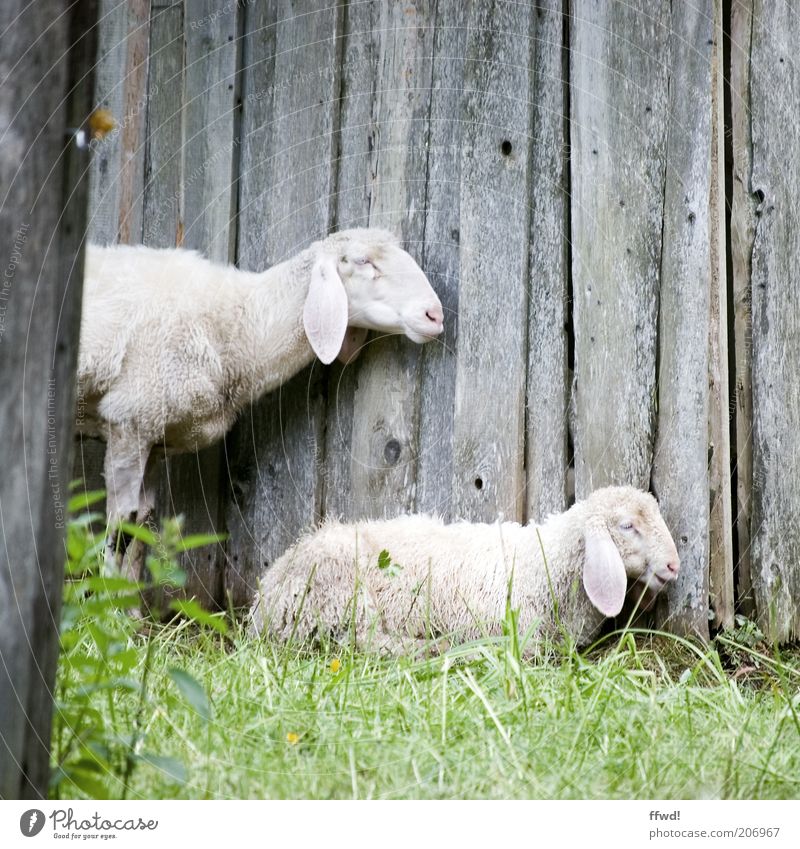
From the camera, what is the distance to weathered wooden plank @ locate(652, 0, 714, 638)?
7.54 ft

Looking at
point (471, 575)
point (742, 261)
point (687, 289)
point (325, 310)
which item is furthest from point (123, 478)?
point (742, 261)

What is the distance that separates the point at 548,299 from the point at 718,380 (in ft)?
1.48

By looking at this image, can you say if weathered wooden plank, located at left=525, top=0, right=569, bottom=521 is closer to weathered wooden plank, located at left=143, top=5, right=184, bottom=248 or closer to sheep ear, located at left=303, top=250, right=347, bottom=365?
sheep ear, located at left=303, top=250, right=347, bottom=365

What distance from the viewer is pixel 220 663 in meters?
1.89

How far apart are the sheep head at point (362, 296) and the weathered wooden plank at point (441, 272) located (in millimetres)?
51

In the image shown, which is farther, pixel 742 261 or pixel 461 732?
pixel 742 261

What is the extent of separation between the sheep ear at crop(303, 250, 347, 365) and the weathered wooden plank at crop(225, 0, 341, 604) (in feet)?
0.25

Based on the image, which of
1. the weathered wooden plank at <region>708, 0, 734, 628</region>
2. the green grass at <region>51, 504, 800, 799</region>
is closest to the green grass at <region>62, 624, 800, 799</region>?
the green grass at <region>51, 504, 800, 799</region>

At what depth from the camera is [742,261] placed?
92.7 inches

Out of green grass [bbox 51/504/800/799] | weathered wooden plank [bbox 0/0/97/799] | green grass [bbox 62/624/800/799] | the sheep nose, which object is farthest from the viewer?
the sheep nose

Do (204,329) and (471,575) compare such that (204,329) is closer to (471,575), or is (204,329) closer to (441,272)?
(441,272)

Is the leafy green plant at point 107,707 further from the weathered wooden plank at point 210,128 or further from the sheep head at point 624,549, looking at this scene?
the weathered wooden plank at point 210,128

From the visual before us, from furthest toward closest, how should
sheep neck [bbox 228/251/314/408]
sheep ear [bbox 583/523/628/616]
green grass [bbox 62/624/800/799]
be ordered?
sheep neck [bbox 228/251/314/408] → sheep ear [bbox 583/523/628/616] → green grass [bbox 62/624/800/799]

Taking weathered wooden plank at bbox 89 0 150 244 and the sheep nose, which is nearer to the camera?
the sheep nose
